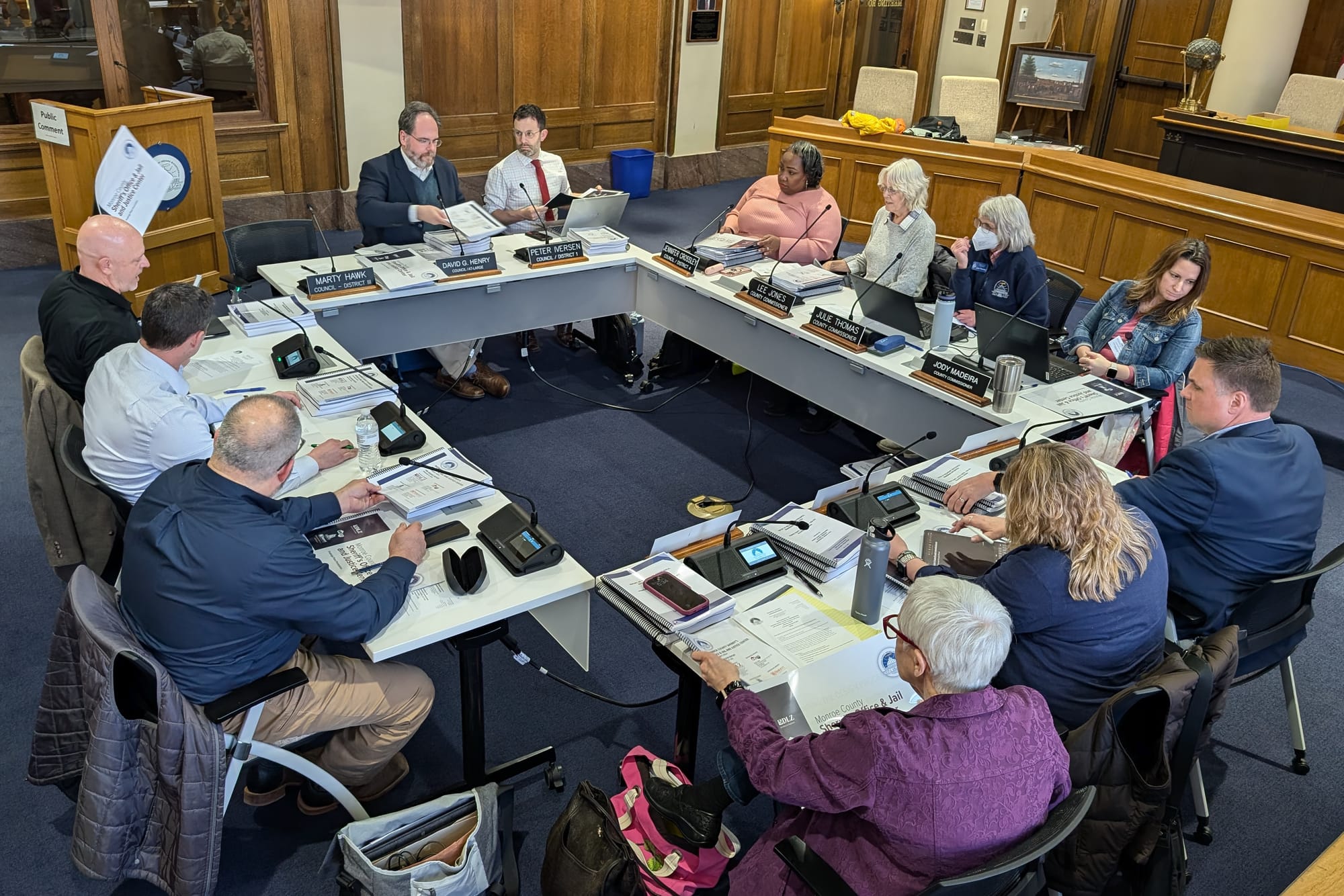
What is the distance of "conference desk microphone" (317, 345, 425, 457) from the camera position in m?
3.00

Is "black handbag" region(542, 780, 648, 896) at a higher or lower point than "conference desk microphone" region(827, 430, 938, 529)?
lower

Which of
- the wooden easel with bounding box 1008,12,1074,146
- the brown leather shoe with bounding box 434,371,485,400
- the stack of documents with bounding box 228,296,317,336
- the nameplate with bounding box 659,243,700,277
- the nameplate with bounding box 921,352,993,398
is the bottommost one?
the brown leather shoe with bounding box 434,371,485,400

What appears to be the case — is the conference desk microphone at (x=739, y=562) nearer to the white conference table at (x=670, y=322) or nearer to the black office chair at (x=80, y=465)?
the white conference table at (x=670, y=322)

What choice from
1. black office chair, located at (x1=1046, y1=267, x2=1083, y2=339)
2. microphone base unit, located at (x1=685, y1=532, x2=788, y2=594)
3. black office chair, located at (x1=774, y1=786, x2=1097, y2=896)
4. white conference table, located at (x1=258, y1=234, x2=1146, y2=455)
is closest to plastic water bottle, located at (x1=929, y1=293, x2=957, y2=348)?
white conference table, located at (x1=258, y1=234, x2=1146, y2=455)

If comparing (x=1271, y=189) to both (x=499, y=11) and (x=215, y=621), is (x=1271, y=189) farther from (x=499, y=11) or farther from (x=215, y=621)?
(x=215, y=621)

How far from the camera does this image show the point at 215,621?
215 centimetres

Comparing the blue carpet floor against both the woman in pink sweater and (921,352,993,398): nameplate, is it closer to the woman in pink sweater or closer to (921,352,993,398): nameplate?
the woman in pink sweater

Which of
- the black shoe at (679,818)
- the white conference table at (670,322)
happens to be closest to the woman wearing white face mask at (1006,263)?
the white conference table at (670,322)

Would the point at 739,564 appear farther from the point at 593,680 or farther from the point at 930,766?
the point at 930,766

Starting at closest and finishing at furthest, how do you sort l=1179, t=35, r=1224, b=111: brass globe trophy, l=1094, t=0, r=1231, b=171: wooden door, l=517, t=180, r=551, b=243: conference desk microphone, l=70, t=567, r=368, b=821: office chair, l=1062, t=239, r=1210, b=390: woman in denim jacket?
l=70, t=567, r=368, b=821: office chair → l=1062, t=239, r=1210, b=390: woman in denim jacket → l=517, t=180, r=551, b=243: conference desk microphone → l=1179, t=35, r=1224, b=111: brass globe trophy → l=1094, t=0, r=1231, b=171: wooden door

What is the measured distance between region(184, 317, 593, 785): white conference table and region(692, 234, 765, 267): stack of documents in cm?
204

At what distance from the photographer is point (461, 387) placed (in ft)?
16.4

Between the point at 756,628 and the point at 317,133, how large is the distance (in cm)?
573

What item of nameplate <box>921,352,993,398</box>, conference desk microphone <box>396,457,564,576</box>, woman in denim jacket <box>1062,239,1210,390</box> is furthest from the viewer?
woman in denim jacket <box>1062,239,1210,390</box>
